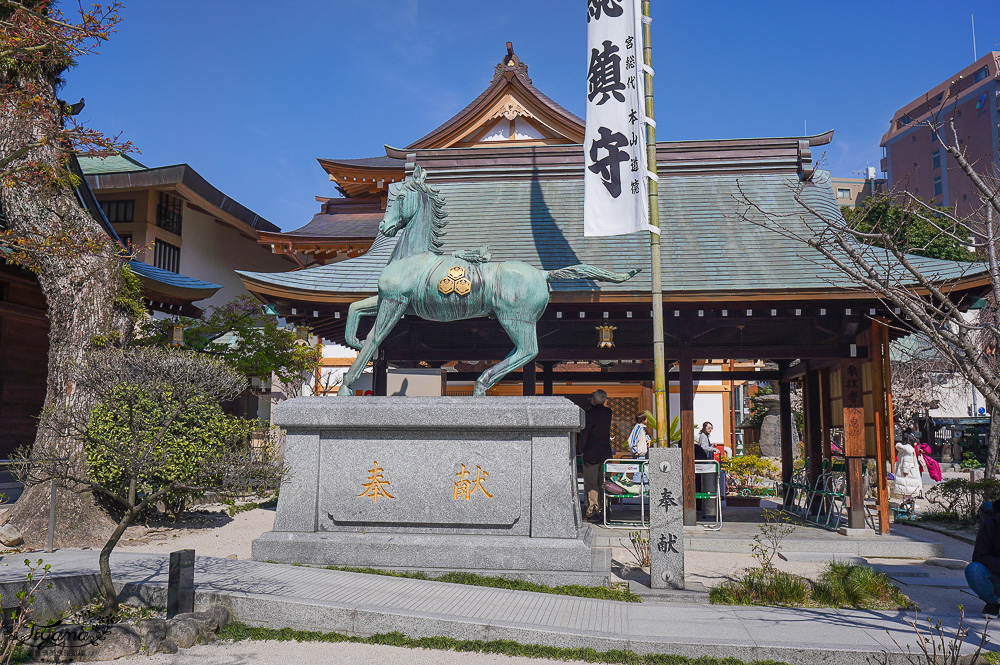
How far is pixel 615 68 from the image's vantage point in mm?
8297

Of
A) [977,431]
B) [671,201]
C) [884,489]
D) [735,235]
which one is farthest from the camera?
[977,431]

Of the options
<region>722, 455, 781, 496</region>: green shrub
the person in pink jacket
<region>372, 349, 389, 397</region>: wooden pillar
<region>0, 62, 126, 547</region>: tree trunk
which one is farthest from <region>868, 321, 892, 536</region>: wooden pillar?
<region>0, 62, 126, 547</region>: tree trunk

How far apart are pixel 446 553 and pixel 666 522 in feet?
7.42

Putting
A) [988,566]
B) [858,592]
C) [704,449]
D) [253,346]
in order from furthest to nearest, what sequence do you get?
[253,346] < [704,449] < [858,592] < [988,566]

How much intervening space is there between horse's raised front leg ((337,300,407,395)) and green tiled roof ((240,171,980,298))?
2.22 meters

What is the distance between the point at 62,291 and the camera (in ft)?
30.5

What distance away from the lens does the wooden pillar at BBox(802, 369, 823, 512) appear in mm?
12547

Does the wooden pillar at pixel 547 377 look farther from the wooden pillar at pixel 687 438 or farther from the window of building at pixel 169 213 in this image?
the window of building at pixel 169 213

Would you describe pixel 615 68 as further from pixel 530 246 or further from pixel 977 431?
pixel 977 431

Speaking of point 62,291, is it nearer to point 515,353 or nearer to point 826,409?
point 515,353

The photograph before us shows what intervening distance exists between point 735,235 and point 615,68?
3.95 m

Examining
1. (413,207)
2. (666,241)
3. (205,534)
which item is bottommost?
(205,534)

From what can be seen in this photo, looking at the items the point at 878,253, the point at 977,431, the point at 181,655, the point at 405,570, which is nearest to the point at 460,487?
the point at 405,570

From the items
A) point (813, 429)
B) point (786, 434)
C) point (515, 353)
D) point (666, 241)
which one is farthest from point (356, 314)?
point (786, 434)
